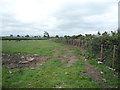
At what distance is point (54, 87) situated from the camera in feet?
15.5

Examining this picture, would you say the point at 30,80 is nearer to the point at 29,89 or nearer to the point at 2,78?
the point at 29,89

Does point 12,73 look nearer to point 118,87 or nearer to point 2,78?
point 2,78

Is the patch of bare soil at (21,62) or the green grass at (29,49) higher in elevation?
the green grass at (29,49)

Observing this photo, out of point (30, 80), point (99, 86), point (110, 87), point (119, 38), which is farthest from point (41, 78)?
point (119, 38)

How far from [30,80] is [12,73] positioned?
1.58m

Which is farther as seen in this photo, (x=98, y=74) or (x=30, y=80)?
(x=98, y=74)

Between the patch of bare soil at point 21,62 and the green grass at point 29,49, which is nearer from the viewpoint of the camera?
the patch of bare soil at point 21,62

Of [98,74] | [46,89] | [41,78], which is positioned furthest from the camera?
[98,74]

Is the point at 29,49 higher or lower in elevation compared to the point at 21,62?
higher

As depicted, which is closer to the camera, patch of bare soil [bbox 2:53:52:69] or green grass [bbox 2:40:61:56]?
patch of bare soil [bbox 2:53:52:69]

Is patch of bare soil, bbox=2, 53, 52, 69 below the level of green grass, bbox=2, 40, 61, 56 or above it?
below

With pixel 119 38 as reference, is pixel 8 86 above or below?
below

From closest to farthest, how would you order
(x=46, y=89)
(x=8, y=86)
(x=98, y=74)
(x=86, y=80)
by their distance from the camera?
1. (x=46, y=89)
2. (x=8, y=86)
3. (x=86, y=80)
4. (x=98, y=74)

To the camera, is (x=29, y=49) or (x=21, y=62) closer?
(x=21, y=62)
